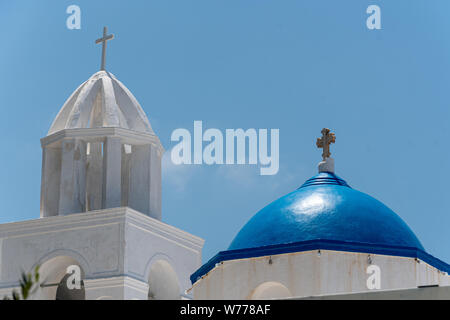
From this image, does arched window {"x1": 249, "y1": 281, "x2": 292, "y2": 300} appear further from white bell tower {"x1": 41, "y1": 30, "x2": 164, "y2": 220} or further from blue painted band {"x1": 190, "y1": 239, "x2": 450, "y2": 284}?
white bell tower {"x1": 41, "y1": 30, "x2": 164, "y2": 220}

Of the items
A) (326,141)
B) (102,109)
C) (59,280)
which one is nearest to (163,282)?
(59,280)

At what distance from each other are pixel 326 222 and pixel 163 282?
6825 millimetres

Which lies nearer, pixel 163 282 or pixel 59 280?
pixel 59 280

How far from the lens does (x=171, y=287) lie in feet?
86.3

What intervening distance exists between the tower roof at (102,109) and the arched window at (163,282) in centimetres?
271

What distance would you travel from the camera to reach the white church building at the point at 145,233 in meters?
19.8

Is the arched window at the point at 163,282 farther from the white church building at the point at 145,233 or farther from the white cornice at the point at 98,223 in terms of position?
the white cornice at the point at 98,223

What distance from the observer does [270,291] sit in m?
20.4

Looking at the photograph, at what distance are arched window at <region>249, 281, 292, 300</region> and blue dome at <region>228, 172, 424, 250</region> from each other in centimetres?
65

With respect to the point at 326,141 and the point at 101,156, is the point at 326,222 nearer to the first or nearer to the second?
the point at 326,141

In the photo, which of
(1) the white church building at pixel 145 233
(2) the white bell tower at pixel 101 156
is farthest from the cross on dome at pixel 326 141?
(2) the white bell tower at pixel 101 156

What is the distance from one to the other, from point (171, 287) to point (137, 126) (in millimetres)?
3249
